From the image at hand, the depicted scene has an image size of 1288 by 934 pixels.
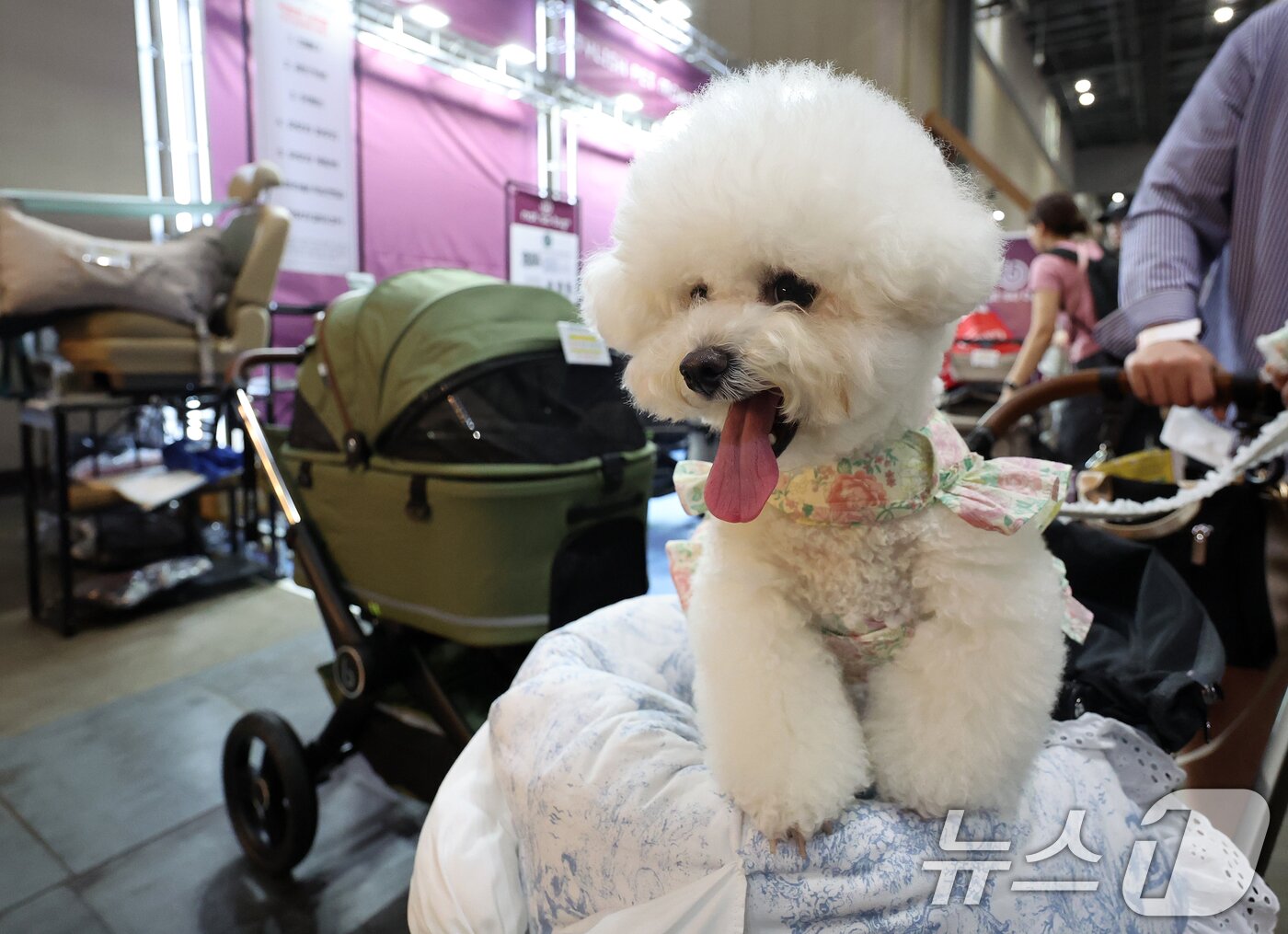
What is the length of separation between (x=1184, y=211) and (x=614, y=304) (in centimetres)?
92

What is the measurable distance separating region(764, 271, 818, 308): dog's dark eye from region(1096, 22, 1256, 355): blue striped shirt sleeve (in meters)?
0.66

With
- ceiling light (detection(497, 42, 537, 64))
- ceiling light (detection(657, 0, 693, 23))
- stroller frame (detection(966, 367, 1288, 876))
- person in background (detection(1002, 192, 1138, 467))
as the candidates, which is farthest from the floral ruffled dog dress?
ceiling light (detection(497, 42, 537, 64))

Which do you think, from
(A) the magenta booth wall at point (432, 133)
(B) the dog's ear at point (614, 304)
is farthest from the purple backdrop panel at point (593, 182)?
(B) the dog's ear at point (614, 304)

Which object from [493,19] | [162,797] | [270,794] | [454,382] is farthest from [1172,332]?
[493,19]

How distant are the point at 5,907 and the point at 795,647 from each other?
1.29 meters

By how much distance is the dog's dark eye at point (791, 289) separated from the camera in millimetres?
614

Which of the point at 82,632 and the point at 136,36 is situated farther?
the point at 136,36

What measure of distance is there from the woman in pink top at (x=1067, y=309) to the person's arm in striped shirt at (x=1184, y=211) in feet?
2.96

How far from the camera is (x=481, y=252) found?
169 inches

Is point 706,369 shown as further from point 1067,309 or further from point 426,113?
point 426,113

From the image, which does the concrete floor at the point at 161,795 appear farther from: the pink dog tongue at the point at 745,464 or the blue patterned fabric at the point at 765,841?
the pink dog tongue at the point at 745,464

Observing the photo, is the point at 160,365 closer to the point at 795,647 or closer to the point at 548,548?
the point at 548,548

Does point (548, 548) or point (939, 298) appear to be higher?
point (939, 298)

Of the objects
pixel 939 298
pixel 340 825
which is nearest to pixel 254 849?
pixel 340 825
